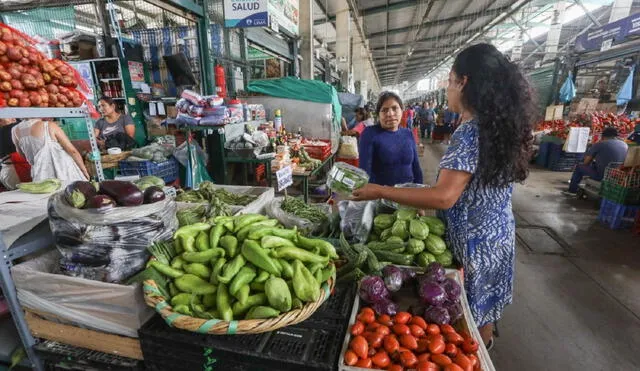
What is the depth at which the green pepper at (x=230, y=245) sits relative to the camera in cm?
144

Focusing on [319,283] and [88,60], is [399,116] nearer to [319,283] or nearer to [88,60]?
[319,283]

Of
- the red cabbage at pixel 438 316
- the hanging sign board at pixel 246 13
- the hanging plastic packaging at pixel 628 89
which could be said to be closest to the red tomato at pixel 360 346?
the red cabbage at pixel 438 316

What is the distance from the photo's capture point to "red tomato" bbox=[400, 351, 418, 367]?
1171mm

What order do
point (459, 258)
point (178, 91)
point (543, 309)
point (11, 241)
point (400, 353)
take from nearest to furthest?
point (400, 353)
point (11, 241)
point (459, 258)
point (543, 309)
point (178, 91)

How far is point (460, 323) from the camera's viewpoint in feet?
4.64

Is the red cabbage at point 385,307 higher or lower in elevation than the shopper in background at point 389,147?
lower

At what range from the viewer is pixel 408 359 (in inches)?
46.4

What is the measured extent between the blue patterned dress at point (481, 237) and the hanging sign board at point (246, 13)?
4.30 metres

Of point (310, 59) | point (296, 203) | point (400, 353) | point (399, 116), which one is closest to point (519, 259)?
point (399, 116)

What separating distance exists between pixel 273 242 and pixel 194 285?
39 cm

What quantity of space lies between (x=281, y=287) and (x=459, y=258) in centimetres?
112

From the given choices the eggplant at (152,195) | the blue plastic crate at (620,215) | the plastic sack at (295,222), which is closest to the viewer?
the eggplant at (152,195)

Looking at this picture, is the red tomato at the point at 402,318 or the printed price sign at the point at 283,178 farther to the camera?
the printed price sign at the point at 283,178

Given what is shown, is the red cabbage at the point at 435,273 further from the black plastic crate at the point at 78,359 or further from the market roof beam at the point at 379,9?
the market roof beam at the point at 379,9
